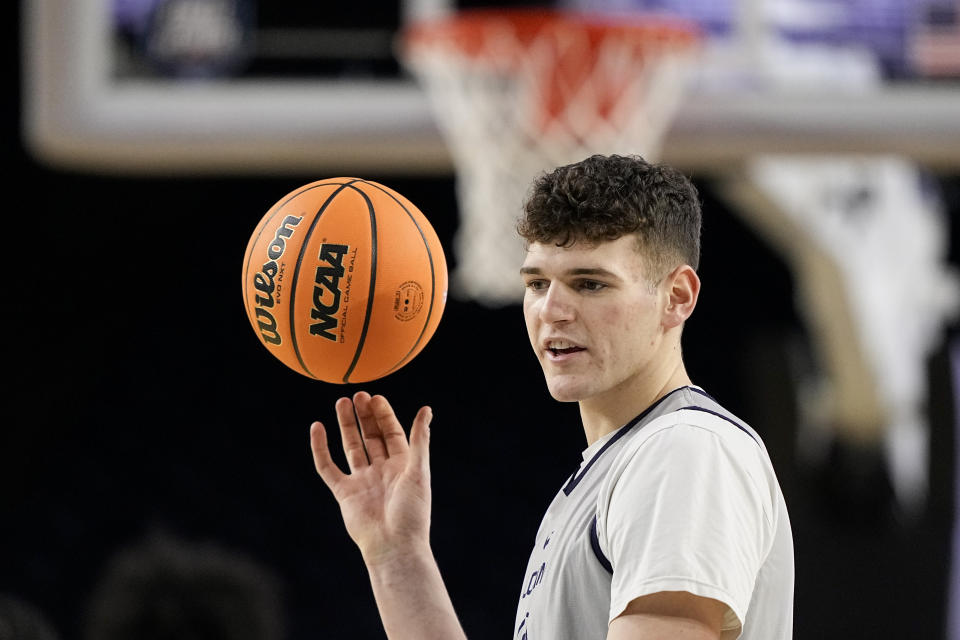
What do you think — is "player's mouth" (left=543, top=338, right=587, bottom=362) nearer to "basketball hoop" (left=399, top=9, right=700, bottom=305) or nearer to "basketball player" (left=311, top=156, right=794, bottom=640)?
"basketball player" (left=311, top=156, right=794, bottom=640)

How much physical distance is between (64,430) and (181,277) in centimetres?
116

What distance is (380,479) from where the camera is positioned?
1861mm

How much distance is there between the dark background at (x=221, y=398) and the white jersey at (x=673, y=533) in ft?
21.8

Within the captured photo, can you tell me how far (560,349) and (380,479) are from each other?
399 millimetres

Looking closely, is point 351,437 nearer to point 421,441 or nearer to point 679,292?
point 421,441

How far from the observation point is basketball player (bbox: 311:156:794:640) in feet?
4.42

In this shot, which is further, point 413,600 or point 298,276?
point 298,276

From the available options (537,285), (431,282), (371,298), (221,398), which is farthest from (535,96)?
(221,398)

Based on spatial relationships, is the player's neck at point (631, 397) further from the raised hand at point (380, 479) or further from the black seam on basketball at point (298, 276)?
the black seam on basketball at point (298, 276)

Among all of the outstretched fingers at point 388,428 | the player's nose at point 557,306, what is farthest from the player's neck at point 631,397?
the outstretched fingers at point 388,428

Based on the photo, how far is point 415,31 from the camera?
15.5 feet

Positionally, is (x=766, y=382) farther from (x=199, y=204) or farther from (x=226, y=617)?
(x=226, y=617)

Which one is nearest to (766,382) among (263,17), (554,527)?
(263,17)

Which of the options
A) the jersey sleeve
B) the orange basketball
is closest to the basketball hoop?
the orange basketball
